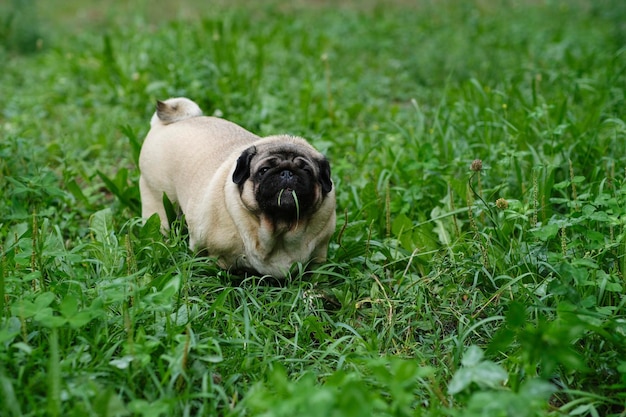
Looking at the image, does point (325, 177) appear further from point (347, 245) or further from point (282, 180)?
point (347, 245)

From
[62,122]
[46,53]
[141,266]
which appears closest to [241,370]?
[141,266]

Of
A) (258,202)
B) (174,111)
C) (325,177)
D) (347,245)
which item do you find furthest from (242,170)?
(174,111)

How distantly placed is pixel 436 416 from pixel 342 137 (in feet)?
11.8

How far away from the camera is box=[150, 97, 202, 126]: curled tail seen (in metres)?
4.42

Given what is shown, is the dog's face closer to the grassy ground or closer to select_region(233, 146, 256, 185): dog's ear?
select_region(233, 146, 256, 185): dog's ear

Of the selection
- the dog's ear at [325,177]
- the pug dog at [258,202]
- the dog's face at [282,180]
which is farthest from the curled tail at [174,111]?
the dog's ear at [325,177]

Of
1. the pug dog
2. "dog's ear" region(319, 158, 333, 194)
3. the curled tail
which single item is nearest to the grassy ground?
the pug dog

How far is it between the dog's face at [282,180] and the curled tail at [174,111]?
1081mm

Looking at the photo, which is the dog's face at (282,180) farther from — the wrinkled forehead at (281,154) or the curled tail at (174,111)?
the curled tail at (174,111)

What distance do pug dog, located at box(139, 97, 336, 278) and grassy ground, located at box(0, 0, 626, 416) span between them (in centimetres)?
14

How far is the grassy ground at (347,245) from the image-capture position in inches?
98.9

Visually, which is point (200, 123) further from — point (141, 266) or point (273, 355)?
point (273, 355)

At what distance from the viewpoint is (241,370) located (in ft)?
9.27

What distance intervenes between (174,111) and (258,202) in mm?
1358
